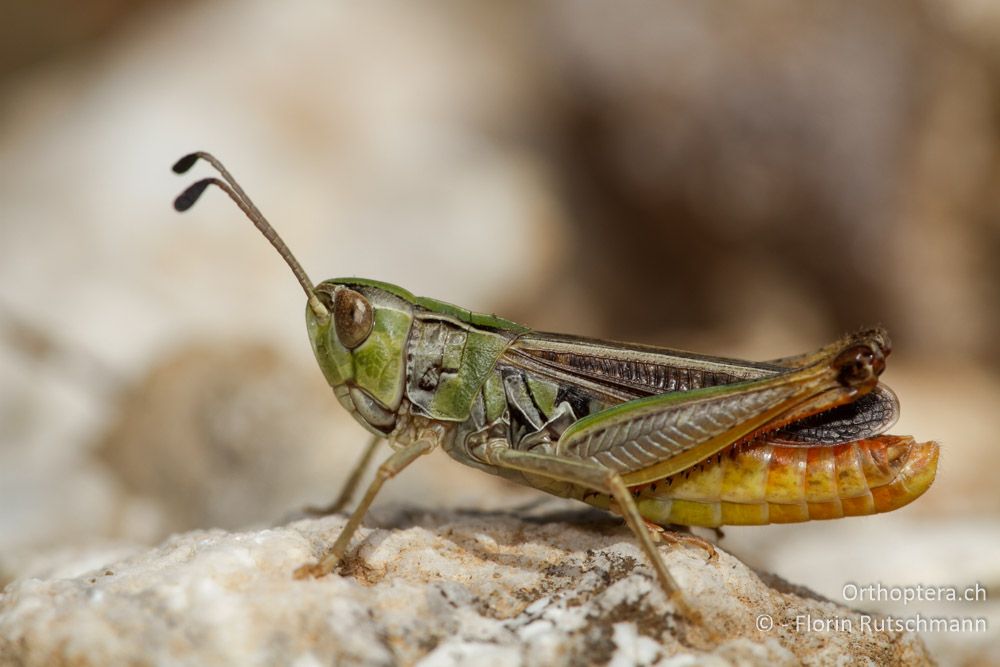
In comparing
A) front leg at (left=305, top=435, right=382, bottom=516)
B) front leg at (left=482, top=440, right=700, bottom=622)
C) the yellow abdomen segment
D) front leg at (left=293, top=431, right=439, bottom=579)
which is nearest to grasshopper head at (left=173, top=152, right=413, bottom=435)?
front leg at (left=293, top=431, right=439, bottom=579)

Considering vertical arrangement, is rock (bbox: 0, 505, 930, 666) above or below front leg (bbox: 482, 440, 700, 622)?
below

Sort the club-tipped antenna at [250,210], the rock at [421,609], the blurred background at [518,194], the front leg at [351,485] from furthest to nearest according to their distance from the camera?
the blurred background at [518,194], the front leg at [351,485], the club-tipped antenna at [250,210], the rock at [421,609]

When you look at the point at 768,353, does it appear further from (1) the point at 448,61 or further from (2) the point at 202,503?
(2) the point at 202,503

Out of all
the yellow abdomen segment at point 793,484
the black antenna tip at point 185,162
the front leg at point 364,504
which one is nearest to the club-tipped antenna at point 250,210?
the black antenna tip at point 185,162

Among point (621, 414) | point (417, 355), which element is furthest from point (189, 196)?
point (621, 414)

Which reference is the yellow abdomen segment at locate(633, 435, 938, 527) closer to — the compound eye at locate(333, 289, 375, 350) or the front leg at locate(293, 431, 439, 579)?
the front leg at locate(293, 431, 439, 579)

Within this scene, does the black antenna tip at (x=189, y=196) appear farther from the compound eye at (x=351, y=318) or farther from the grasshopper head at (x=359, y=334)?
the compound eye at (x=351, y=318)
